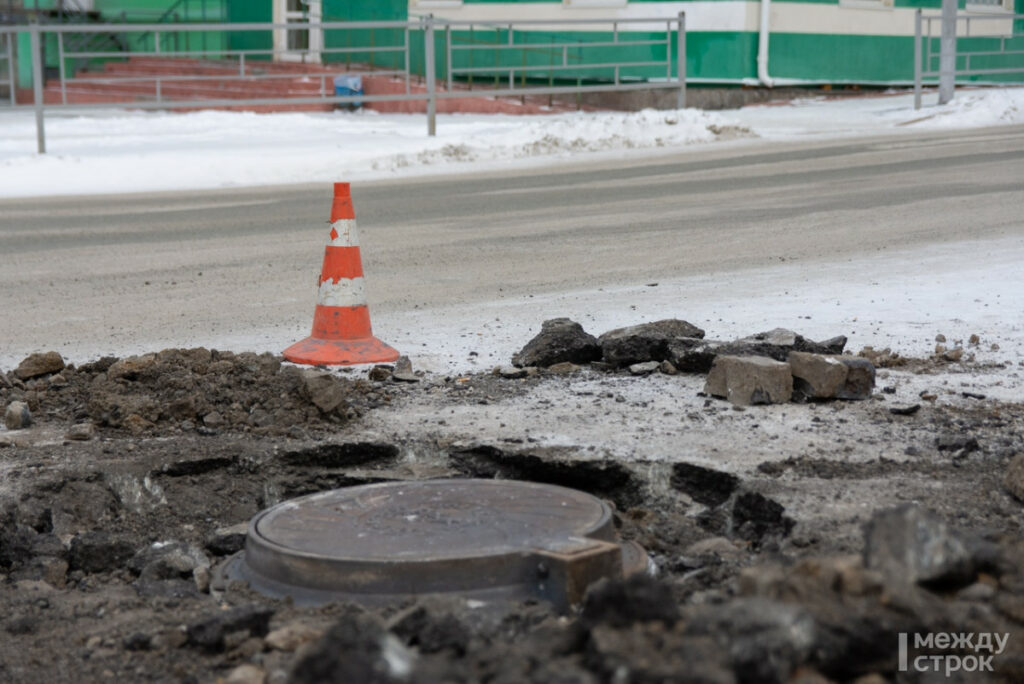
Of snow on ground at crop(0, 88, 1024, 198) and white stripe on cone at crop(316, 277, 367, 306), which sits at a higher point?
snow on ground at crop(0, 88, 1024, 198)

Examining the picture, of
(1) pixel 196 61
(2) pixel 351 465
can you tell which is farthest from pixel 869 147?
(1) pixel 196 61

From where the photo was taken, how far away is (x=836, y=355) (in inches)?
189

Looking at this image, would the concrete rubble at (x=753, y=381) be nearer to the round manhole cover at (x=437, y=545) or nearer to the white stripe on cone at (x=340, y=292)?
the round manhole cover at (x=437, y=545)

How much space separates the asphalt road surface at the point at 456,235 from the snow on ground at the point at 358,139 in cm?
139

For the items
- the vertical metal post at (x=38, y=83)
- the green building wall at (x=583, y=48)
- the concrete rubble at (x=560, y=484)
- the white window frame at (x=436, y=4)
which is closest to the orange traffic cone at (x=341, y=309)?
the concrete rubble at (x=560, y=484)

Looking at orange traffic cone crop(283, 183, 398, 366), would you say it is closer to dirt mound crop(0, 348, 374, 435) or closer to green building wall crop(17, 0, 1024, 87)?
dirt mound crop(0, 348, 374, 435)

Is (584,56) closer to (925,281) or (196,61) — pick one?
(196,61)

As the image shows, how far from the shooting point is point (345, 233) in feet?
18.2

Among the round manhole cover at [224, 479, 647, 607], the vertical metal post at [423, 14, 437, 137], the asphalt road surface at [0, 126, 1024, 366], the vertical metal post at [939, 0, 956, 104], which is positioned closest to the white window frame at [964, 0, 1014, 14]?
the vertical metal post at [939, 0, 956, 104]

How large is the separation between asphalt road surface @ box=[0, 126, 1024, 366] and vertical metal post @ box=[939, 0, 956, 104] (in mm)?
7549

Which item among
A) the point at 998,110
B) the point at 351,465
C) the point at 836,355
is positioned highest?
the point at 998,110

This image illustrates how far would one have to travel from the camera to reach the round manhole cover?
10.1ft

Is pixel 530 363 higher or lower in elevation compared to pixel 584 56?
lower

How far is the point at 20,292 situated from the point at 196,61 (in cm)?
1936
